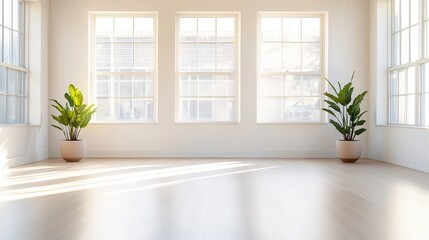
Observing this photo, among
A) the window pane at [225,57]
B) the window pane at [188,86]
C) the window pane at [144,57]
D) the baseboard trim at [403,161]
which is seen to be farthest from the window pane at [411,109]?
the window pane at [144,57]

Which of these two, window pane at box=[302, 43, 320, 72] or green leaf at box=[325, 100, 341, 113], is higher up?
window pane at box=[302, 43, 320, 72]

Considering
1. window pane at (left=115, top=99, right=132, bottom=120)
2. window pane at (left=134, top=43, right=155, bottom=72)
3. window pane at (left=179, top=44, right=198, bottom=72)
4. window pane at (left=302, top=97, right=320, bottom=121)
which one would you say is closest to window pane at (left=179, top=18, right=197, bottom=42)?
window pane at (left=179, top=44, right=198, bottom=72)

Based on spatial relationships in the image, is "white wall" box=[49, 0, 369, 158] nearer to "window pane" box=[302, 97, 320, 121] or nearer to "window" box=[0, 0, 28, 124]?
"window pane" box=[302, 97, 320, 121]

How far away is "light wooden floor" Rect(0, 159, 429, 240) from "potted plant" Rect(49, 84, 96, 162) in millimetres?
740

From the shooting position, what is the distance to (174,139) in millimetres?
7938

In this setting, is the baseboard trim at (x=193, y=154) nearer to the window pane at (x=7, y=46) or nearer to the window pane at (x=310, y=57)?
the window pane at (x=310, y=57)

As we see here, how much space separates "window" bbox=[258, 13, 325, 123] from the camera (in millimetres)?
8094

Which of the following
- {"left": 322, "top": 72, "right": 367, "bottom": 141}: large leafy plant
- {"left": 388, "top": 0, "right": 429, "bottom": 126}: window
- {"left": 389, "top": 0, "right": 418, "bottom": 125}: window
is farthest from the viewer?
{"left": 322, "top": 72, "right": 367, "bottom": 141}: large leafy plant

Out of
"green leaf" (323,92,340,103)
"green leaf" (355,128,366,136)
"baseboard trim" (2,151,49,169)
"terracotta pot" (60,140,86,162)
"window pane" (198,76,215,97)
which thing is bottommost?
"baseboard trim" (2,151,49,169)

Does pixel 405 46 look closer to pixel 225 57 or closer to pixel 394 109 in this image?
pixel 394 109

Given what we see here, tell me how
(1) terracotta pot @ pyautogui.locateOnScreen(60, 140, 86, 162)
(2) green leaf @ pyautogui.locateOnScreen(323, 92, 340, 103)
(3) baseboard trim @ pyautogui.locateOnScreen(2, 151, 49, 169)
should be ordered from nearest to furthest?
(3) baseboard trim @ pyautogui.locateOnScreen(2, 151, 49, 169), (1) terracotta pot @ pyautogui.locateOnScreen(60, 140, 86, 162), (2) green leaf @ pyautogui.locateOnScreen(323, 92, 340, 103)

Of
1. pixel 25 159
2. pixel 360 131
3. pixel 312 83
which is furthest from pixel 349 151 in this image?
pixel 25 159

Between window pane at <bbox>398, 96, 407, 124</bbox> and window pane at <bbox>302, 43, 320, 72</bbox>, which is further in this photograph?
window pane at <bbox>302, 43, 320, 72</bbox>

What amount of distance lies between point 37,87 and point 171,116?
2247 millimetres
